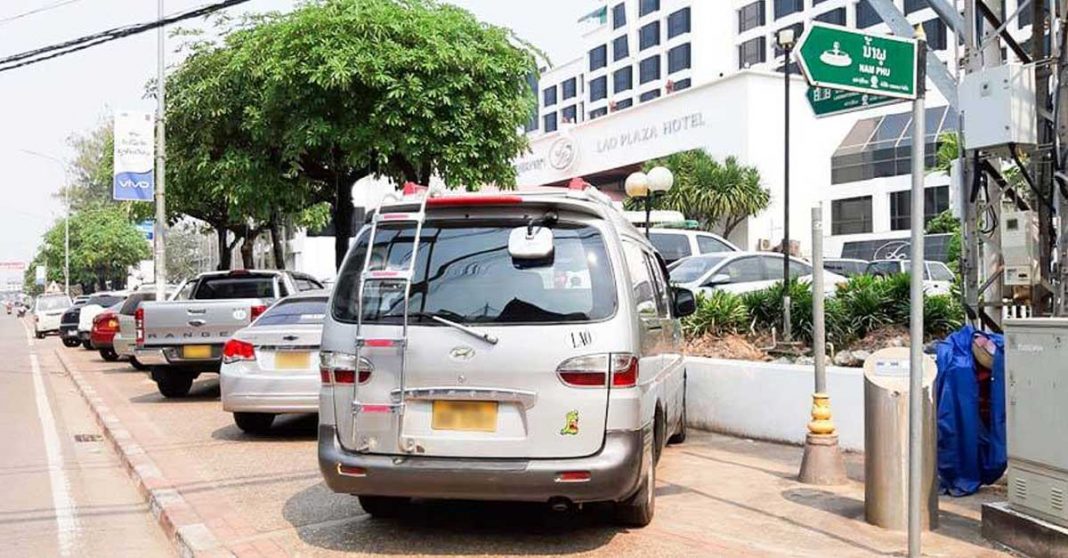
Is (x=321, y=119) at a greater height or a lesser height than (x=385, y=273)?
greater

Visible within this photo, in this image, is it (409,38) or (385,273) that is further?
(409,38)

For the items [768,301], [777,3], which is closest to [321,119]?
[768,301]

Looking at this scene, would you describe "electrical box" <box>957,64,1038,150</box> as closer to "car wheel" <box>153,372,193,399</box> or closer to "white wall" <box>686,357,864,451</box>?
"white wall" <box>686,357,864,451</box>

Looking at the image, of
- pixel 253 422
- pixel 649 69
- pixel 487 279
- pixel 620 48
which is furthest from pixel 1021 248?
pixel 620 48

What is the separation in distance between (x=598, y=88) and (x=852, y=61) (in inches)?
2825

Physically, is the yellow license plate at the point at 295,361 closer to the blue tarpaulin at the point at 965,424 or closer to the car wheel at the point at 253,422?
the car wheel at the point at 253,422

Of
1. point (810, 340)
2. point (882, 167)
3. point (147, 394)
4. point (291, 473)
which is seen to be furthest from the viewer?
point (882, 167)

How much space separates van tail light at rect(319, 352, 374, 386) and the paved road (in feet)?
5.46

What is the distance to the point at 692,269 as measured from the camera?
45.5 feet

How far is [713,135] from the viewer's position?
39719mm

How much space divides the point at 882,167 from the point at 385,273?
35.8 meters

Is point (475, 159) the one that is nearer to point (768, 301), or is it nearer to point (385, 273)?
point (768, 301)

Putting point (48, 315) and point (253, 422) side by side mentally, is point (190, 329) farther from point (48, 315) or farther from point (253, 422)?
point (48, 315)

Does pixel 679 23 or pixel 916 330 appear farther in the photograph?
pixel 679 23
